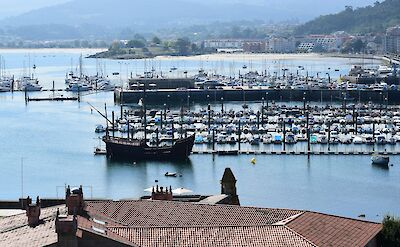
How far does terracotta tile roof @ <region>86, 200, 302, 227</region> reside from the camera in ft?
47.3

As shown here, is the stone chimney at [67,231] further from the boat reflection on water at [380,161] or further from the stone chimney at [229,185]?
the boat reflection on water at [380,161]

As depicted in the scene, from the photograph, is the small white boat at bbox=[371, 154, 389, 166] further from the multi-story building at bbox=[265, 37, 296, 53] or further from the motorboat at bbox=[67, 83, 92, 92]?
the multi-story building at bbox=[265, 37, 296, 53]

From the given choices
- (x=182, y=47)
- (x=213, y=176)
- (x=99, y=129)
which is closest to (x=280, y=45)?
(x=182, y=47)

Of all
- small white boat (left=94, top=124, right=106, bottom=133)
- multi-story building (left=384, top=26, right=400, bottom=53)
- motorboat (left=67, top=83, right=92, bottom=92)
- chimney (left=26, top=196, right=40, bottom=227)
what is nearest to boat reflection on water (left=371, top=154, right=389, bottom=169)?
small white boat (left=94, top=124, right=106, bottom=133)

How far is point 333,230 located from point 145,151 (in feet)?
103

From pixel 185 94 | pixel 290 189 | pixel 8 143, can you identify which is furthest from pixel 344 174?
pixel 185 94

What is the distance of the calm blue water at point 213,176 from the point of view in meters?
35.1

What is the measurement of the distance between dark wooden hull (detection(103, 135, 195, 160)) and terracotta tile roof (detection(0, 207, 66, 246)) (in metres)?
30.5

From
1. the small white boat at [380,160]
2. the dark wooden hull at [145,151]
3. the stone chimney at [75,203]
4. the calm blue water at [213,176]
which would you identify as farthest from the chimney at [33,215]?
the dark wooden hull at [145,151]

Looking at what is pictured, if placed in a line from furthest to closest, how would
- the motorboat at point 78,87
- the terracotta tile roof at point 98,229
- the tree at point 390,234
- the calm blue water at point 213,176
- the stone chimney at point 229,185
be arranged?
the motorboat at point 78,87
the calm blue water at point 213,176
the stone chimney at point 229,185
the tree at point 390,234
the terracotta tile roof at point 98,229

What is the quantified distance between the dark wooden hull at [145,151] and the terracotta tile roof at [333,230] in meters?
30.1

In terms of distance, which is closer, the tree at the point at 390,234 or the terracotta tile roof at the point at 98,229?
the terracotta tile roof at the point at 98,229

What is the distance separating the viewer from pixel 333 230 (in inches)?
577

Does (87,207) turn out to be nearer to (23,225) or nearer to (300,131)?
(23,225)
